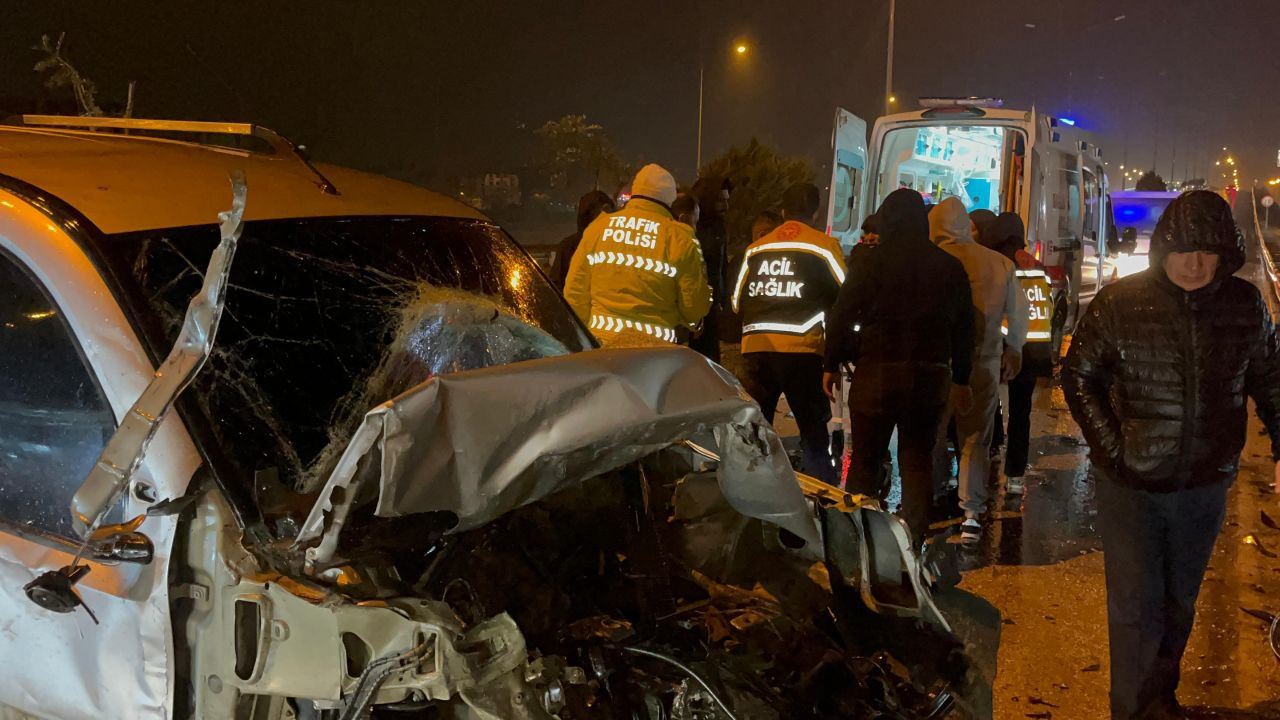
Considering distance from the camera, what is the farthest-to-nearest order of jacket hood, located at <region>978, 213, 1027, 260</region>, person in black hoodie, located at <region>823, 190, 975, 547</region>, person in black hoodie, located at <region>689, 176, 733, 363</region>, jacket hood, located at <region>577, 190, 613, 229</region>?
person in black hoodie, located at <region>689, 176, 733, 363</region>
jacket hood, located at <region>577, 190, 613, 229</region>
jacket hood, located at <region>978, 213, 1027, 260</region>
person in black hoodie, located at <region>823, 190, 975, 547</region>

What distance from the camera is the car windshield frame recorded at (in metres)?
2.03

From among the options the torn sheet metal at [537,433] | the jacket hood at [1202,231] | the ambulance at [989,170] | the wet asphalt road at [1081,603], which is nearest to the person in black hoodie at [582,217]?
the ambulance at [989,170]

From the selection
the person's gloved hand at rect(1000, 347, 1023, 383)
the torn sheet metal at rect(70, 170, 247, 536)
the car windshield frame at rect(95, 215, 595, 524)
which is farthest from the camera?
the person's gloved hand at rect(1000, 347, 1023, 383)

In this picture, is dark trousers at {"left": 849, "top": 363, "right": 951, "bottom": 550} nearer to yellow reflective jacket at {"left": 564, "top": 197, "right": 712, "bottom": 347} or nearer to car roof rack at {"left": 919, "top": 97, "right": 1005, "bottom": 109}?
yellow reflective jacket at {"left": 564, "top": 197, "right": 712, "bottom": 347}

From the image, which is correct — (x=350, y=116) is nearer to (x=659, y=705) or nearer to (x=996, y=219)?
(x=996, y=219)

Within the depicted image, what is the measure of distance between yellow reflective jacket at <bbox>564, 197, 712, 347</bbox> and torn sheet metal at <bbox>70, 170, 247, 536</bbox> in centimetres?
292

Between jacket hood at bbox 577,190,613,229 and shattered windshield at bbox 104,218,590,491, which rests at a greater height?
jacket hood at bbox 577,190,613,229

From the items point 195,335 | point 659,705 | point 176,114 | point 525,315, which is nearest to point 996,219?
point 525,315

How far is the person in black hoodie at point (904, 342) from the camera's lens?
4.51 metres

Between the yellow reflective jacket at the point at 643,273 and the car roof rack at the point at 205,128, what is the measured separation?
1.93 m

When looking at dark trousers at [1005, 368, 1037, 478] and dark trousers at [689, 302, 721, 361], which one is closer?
dark trousers at [1005, 368, 1037, 478]

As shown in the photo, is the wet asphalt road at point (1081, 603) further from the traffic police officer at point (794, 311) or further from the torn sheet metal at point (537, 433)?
the traffic police officer at point (794, 311)

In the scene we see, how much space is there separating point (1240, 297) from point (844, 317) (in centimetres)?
180

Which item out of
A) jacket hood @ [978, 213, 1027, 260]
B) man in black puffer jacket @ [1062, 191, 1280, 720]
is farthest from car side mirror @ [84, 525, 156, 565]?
jacket hood @ [978, 213, 1027, 260]
